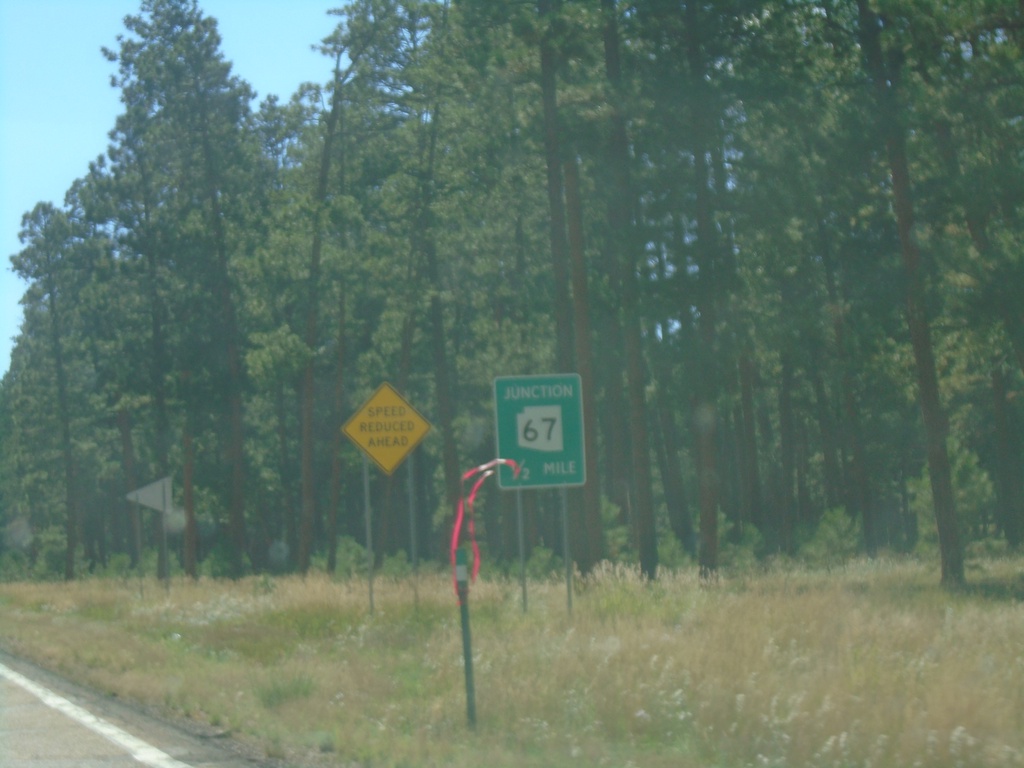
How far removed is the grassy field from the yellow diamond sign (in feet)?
8.12

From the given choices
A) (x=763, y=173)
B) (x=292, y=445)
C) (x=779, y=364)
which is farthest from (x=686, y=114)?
(x=292, y=445)

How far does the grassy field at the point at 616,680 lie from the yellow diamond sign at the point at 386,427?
2.47 meters

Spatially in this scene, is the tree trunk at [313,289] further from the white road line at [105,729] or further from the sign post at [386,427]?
the white road line at [105,729]

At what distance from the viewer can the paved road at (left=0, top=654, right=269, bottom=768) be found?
33.6ft

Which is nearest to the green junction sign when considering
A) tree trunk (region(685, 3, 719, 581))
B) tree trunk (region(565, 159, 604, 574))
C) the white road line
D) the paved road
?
the paved road

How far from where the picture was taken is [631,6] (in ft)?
92.8

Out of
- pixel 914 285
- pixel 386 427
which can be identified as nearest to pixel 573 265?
pixel 914 285

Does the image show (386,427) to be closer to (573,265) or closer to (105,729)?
(105,729)

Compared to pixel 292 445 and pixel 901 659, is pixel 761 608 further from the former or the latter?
pixel 292 445

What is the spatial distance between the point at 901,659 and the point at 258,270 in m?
33.6

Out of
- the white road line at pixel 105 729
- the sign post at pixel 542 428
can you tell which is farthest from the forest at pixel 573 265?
the white road line at pixel 105 729

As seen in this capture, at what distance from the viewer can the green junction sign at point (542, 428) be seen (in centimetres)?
1498

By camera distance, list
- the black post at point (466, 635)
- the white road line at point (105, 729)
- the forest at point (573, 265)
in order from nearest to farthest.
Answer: the white road line at point (105, 729) < the black post at point (466, 635) < the forest at point (573, 265)

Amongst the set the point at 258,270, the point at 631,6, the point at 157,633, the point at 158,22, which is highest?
the point at 158,22
